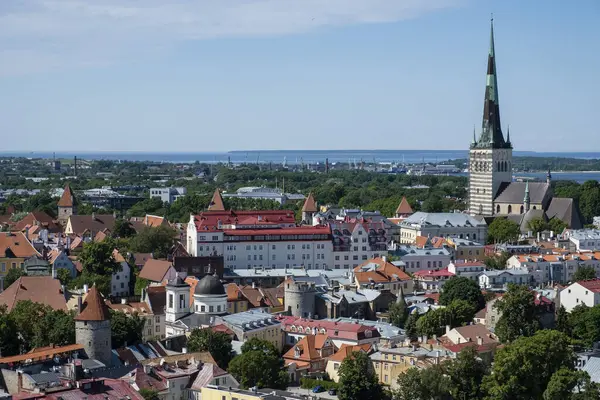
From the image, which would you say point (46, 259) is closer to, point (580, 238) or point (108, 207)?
point (580, 238)

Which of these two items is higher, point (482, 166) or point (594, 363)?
point (482, 166)

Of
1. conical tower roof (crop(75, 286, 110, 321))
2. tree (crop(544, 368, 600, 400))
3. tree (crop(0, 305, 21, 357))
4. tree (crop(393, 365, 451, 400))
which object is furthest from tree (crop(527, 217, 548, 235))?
tree (crop(0, 305, 21, 357))

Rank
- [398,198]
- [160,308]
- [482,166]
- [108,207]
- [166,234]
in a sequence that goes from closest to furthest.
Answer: [160,308]
[166,234]
[482,166]
[398,198]
[108,207]

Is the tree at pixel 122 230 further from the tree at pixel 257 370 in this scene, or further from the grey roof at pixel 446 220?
the tree at pixel 257 370

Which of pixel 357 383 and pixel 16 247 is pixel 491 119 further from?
pixel 357 383

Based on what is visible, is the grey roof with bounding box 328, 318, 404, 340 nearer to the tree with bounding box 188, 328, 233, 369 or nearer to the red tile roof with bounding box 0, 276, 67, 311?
the tree with bounding box 188, 328, 233, 369

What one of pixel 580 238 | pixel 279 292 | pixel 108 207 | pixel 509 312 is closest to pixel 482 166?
pixel 580 238

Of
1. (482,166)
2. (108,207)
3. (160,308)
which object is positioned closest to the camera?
(160,308)

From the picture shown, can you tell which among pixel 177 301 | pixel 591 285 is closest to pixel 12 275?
pixel 177 301
